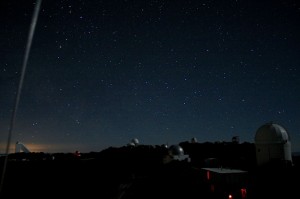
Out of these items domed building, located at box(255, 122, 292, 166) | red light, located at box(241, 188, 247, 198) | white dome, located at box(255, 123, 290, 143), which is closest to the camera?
red light, located at box(241, 188, 247, 198)

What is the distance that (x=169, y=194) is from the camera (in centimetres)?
2081

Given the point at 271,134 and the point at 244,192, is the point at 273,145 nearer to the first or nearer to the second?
the point at 271,134

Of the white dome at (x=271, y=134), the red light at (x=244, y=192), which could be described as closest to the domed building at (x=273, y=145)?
the white dome at (x=271, y=134)

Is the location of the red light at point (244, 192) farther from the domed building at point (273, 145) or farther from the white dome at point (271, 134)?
the white dome at point (271, 134)

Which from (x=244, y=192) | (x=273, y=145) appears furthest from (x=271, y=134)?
(x=244, y=192)

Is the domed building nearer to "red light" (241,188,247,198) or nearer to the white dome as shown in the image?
the white dome

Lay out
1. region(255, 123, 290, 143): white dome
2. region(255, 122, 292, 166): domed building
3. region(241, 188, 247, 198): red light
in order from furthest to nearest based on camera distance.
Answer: region(255, 123, 290, 143): white dome < region(255, 122, 292, 166): domed building < region(241, 188, 247, 198): red light

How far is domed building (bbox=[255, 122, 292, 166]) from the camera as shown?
90.4ft

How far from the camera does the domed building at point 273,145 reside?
27.6 meters

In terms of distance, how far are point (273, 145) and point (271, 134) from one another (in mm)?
1299

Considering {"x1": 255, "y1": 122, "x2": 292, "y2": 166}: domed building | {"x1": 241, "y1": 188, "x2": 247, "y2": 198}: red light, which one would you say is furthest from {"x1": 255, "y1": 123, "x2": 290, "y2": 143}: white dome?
{"x1": 241, "y1": 188, "x2": 247, "y2": 198}: red light

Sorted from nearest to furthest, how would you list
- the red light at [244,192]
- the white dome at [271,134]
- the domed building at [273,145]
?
1. the red light at [244,192]
2. the domed building at [273,145]
3. the white dome at [271,134]

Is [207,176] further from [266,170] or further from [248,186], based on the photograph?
[266,170]

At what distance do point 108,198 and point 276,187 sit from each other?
15.2 metres
